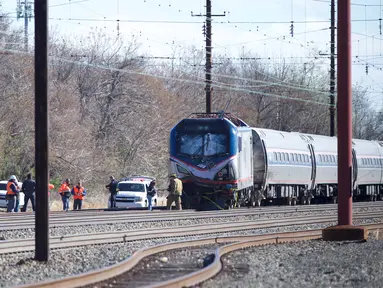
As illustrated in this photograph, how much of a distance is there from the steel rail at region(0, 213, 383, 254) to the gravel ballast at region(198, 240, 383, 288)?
10.2 ft

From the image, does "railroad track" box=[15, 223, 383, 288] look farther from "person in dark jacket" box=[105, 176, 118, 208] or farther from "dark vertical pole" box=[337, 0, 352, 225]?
"person in dark jacket" box=[105, 176, 118, 208]

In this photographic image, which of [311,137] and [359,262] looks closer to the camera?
[359,262]

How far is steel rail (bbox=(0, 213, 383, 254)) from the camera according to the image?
16.6 metres

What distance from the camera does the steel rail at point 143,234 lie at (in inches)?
655

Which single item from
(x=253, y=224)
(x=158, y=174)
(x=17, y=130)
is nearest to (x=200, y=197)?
(x=253, y=224)

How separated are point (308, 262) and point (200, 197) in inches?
739

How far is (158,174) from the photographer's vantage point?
60.6 metres

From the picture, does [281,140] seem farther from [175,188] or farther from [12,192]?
[12,192]

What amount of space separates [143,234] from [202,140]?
42.4ft

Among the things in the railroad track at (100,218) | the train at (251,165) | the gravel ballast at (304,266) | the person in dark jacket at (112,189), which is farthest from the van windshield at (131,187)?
the gravel ballast at (304,266)

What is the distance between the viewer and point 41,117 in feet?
50.2

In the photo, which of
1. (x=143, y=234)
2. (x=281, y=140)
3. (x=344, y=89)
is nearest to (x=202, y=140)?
(x=281, y=140)

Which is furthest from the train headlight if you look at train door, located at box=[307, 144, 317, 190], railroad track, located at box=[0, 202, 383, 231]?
train door, located at box=[307, 144, 317, 190]

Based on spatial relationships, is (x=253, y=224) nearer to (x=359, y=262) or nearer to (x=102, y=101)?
(x=359, y=262)
